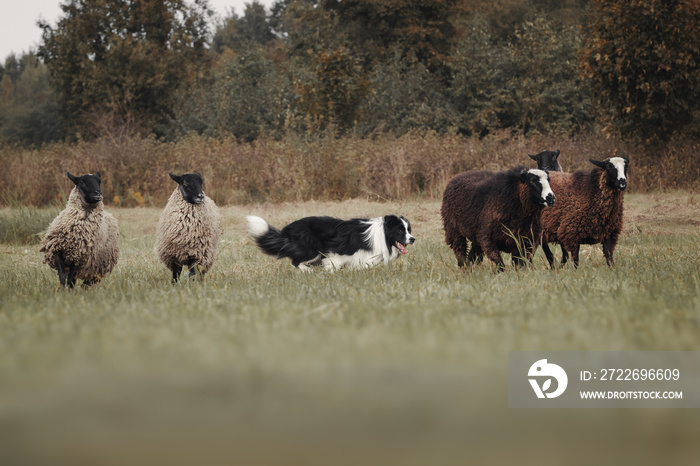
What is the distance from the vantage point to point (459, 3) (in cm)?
3625

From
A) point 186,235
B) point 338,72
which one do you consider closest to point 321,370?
point 186,235

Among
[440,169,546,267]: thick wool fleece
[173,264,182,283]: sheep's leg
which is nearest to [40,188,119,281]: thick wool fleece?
[173,264,182,283]: sheep's leg

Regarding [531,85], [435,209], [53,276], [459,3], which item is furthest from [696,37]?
[459,3]

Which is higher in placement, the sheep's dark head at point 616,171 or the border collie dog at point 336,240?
the sheep's dark head at point 616,171

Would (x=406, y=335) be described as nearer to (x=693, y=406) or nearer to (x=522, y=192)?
(x=693, y=406)

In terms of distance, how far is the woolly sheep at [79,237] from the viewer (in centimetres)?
656

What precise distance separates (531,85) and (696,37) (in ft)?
41.1

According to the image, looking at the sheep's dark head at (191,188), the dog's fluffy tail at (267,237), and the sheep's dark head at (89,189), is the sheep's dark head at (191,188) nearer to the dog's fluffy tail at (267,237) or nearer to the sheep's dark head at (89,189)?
the sheep's dark head at (89,189)

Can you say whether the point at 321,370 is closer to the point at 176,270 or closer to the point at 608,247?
the point at 176,270

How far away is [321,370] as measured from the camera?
2412mm

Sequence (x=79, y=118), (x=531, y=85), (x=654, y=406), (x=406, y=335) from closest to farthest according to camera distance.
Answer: (x=654, y=406)
(x=406, y=335)
(x=531, y=85)
(x=79, y=118)

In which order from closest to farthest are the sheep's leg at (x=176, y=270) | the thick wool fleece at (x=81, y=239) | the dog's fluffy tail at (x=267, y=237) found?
1. the thick wool fleece at (x=81, y=239)
2. the sheep's leg at (x=176, y=270)
3. the dog's fluffy tail at (x=267, y=237)

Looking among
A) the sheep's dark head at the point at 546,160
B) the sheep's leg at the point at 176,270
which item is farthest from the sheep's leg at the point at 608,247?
the sheep's leg at the point at 176,270

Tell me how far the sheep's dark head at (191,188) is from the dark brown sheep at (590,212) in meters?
4.39
